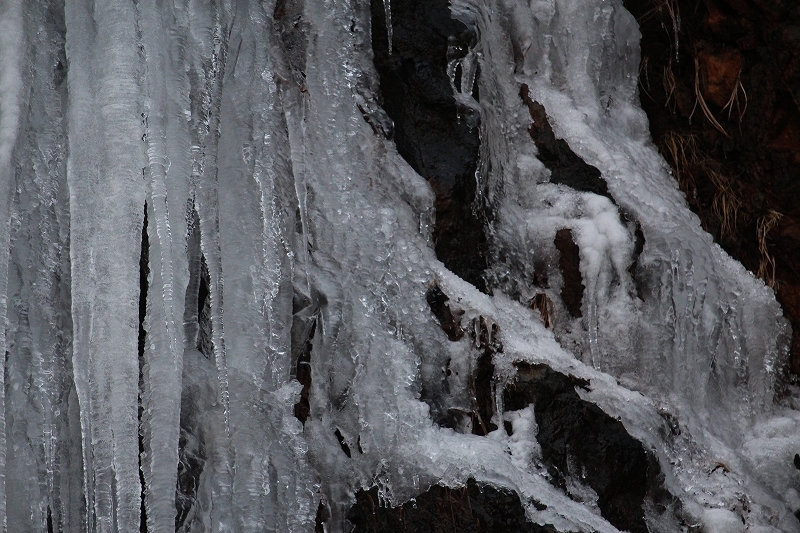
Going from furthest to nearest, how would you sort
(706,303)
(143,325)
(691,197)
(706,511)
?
(691,197)
(706,303)
(706,511)
(143,325)

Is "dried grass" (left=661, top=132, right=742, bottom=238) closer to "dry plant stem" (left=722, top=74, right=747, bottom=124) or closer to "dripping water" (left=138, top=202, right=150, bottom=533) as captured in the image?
"dry plant stem" (left=722, top=74, right=747, bottom=124)

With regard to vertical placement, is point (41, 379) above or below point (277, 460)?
above

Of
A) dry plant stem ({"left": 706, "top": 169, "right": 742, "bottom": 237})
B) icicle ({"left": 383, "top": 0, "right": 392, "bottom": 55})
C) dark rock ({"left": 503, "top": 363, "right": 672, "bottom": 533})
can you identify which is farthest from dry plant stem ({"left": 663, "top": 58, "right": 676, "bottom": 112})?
dark rock ({"left": 503, "top": 363, "right": 672, "bottom": 533})

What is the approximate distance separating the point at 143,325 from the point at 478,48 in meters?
1.41

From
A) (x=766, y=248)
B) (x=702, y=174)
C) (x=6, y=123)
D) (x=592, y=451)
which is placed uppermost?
(x=6, y=123)

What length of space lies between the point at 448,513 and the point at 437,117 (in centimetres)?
123

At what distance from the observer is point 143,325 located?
8.07ft

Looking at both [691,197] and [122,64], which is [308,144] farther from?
[691,197]

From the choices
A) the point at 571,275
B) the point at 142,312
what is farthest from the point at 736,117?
the point at 142,312

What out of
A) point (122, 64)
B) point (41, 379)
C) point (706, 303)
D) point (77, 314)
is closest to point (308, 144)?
point (122, 64)

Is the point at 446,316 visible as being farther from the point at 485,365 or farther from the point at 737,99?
the point at 737,99

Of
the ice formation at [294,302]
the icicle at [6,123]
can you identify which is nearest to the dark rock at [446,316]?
the ice formation at [294,302]

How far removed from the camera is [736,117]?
3148 millimetres

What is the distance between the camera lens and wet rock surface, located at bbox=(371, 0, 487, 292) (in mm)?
2822
